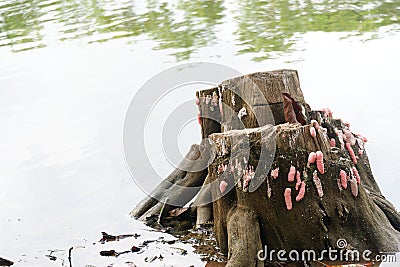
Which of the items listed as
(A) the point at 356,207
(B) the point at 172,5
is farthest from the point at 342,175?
(B) the point at 172,5

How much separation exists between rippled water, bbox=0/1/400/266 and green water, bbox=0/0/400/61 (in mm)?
31

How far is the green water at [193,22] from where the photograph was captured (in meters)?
11.1

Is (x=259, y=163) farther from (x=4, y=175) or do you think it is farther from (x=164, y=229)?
(x=4, y=175)

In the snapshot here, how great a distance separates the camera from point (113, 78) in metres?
9.56

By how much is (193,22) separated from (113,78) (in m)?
3.92

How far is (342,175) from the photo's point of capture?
4062 millimetres

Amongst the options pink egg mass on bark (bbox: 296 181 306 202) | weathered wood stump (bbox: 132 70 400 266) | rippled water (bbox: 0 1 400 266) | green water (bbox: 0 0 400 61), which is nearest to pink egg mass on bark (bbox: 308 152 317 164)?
weathered wood stump (bbox: 132 70 400 266)

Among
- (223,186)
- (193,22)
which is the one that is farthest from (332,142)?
(193,22)

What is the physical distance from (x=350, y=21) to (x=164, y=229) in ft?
25.3

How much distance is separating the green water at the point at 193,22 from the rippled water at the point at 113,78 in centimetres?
3

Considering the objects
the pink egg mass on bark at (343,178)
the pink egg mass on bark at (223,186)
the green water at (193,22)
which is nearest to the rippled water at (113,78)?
the green water at (193,22)

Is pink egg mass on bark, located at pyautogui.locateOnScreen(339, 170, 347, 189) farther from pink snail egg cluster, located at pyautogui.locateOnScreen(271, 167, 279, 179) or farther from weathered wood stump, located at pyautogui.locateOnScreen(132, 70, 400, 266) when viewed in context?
pink snail egg cluster, located at pyautogui.locateOnScreen(271, 167, 279, 179)

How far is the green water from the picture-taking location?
437 inches

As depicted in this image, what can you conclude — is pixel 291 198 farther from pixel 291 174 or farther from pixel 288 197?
pixel 291 174
